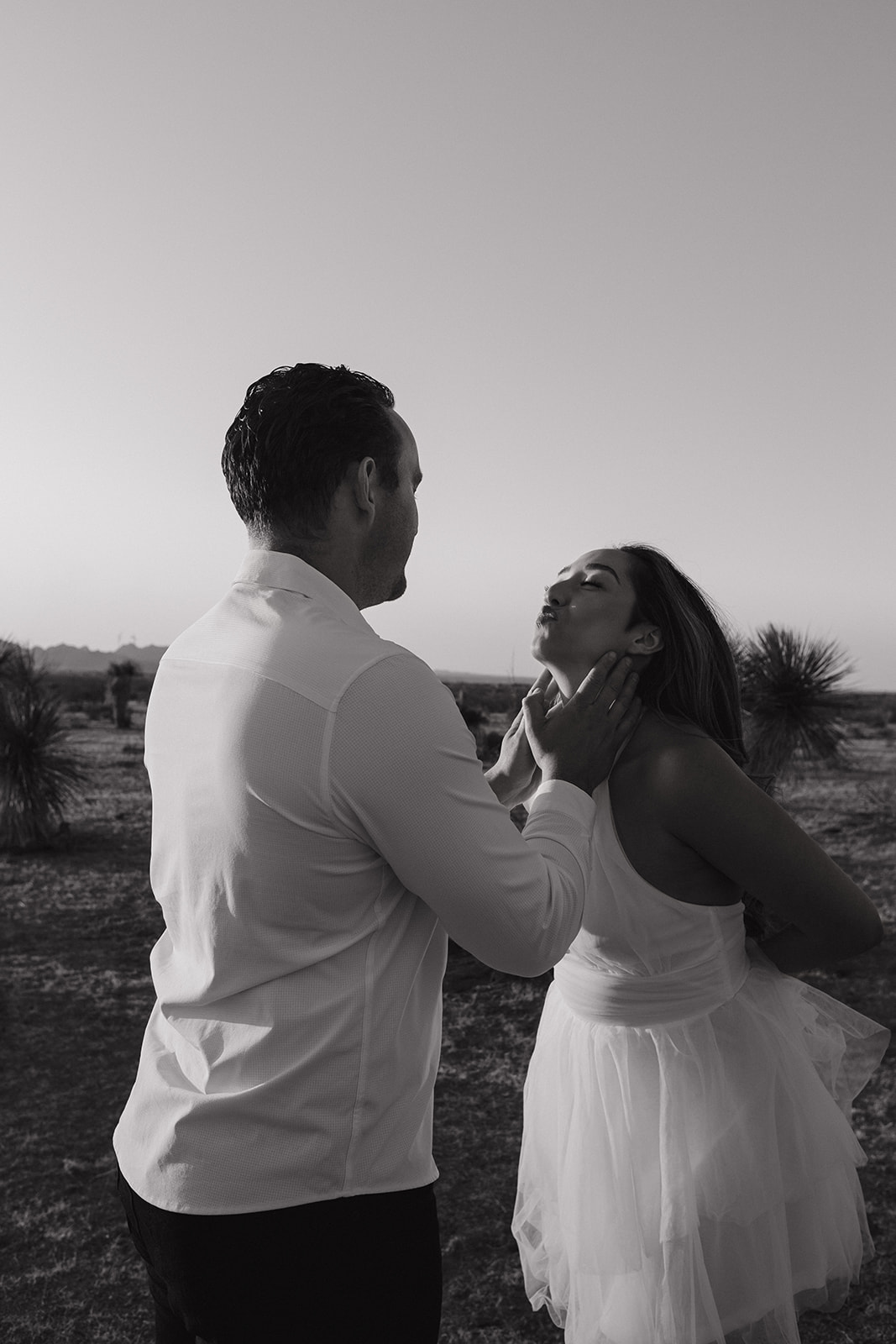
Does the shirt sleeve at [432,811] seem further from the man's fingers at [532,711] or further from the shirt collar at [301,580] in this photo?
the man's fingers at [532,711]

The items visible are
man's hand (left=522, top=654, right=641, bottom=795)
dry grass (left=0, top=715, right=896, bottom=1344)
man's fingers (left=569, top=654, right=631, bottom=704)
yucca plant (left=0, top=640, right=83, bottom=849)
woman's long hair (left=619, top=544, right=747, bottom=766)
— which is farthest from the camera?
yucca plant (left=0, top=640, right=83, bottom=849)

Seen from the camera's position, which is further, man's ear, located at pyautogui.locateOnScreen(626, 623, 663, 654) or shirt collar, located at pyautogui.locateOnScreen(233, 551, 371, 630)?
man's ear, located at pyautogui.locateOnScreen(626, 623, 663, 654)

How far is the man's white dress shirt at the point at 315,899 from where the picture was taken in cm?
142

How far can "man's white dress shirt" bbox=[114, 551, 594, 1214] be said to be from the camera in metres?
1.42

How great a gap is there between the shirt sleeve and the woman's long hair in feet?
3.83

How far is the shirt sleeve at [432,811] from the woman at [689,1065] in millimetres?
887

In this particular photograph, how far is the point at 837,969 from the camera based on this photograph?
21.2 ft

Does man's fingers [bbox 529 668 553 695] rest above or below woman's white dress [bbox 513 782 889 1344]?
above

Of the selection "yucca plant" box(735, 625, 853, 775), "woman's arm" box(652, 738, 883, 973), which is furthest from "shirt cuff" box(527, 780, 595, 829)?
"yucca plant" box(735, 625, 853, 775)

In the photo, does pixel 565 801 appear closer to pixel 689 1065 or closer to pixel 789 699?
pixel 689 1065

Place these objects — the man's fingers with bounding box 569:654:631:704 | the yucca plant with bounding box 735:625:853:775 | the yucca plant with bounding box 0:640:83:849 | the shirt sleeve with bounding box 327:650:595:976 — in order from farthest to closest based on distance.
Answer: the yucca plant with bounding box 0:640:83:849
the yucca plant with bounding box 735:625:853:775
the man's fingers with bounding box 569:654:631:704
the shirt sleeve with bounding box 327:650:595:976

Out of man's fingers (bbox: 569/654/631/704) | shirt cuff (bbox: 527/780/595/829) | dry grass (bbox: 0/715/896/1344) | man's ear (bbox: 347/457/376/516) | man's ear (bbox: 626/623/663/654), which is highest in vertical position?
man's ear (bbox: 347/457/376/516)

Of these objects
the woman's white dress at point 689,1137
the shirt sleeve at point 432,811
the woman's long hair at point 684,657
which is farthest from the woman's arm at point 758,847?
the shirt sleeve at point 432,811

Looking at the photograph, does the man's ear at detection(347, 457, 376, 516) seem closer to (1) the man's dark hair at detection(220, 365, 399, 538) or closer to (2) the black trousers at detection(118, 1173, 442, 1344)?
(1) the man's dark hair at detection(220, 365, 399, 538)
